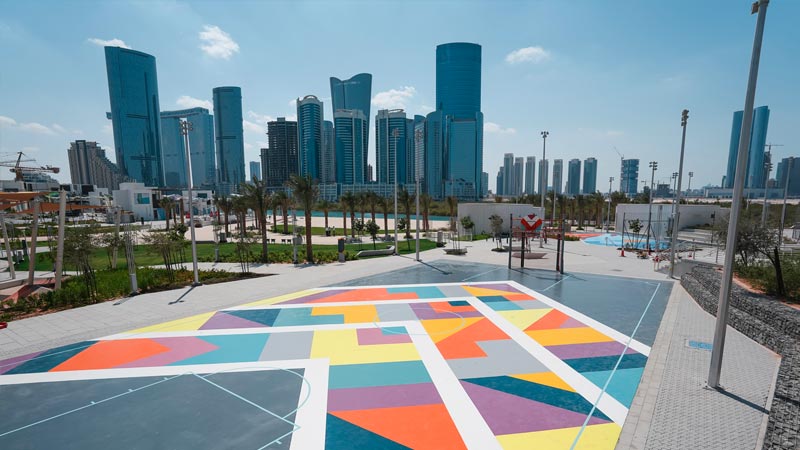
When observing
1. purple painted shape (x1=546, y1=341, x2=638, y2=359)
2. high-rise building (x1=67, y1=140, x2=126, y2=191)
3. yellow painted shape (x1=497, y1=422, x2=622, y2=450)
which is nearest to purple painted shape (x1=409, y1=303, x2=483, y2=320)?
purple painted shape (x1=546, y1=341, x2=638, y2=359)

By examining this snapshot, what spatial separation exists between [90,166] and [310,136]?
125200 millimetres

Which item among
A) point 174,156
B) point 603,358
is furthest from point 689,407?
point 174,156

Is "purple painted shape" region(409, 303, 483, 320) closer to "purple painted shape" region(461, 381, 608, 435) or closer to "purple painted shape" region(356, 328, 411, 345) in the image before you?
"purple painted shape" region(356, 328, 411, 345)

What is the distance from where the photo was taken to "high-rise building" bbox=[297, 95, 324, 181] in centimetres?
18362

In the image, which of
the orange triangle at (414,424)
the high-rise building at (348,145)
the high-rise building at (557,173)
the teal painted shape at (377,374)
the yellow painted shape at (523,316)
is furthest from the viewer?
the high-rise building at (348,145)

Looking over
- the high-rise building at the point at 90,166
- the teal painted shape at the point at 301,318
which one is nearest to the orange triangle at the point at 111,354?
the teal painted shape at the point at 301,318

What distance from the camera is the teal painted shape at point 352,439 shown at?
656 centimetres

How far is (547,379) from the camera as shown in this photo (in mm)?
9055

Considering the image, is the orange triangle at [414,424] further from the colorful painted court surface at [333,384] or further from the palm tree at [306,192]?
the palm tree at [306,192]

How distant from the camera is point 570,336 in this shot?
11.9 m

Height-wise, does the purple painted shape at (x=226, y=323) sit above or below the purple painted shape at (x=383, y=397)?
below

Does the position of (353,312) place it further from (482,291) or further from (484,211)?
(484,211)

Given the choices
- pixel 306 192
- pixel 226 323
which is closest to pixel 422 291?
pixel 226 323

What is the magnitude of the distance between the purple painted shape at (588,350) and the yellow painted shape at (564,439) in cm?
348
